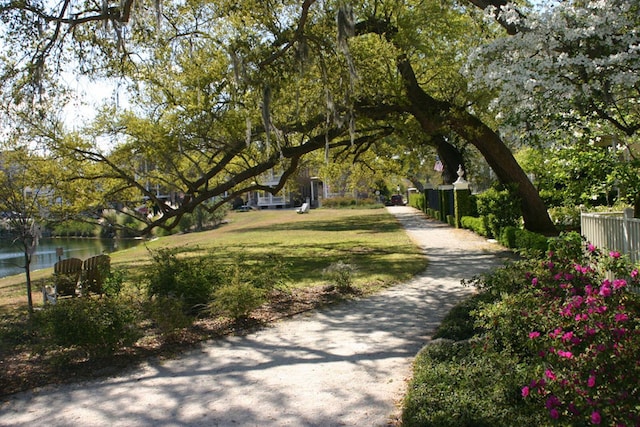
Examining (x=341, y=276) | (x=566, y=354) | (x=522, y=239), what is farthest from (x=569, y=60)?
(x=566, y=354)

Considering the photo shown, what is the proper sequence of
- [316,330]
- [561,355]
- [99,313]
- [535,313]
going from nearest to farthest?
[561,355], [535,313], [99,313], [316,330]

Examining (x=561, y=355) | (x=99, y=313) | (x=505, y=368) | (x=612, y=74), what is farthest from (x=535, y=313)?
(x=612, y=74)

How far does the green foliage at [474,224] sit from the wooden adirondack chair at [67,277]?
42.3 feet

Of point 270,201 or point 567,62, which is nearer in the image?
point 567,62

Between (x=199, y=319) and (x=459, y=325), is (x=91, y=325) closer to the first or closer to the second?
(x=199, y=319)

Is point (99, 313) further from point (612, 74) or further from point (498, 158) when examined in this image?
point (498, 158)

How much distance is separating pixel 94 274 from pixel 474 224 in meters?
14.2

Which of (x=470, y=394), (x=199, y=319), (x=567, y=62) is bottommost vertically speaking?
(x=199, y=319)

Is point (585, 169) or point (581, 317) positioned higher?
point (585, 169)

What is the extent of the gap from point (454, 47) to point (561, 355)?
15918 millimetres

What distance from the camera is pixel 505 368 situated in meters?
4.60

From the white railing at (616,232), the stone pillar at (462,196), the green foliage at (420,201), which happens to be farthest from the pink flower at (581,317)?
the green foliage at (420,201)

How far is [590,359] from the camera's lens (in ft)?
11.4

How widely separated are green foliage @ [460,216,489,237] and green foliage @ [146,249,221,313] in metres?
12.0
